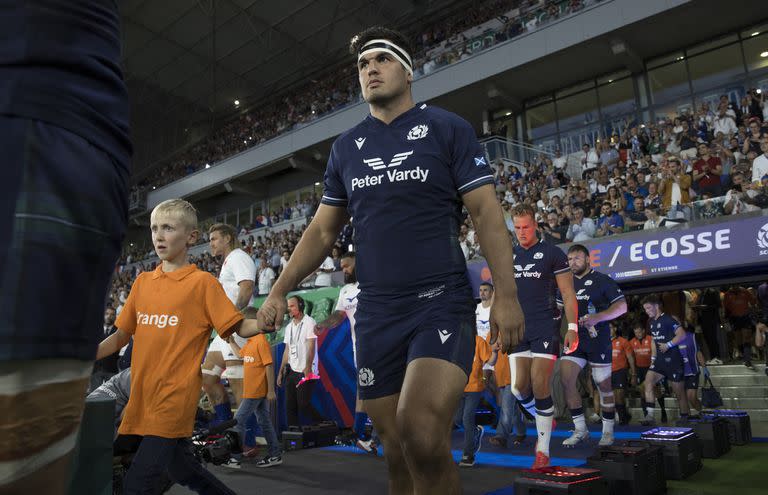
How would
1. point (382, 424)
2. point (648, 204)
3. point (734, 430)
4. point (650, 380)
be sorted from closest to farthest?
point (382, 424) → point (734, 430) → point (650, 380) → point (648, 204)

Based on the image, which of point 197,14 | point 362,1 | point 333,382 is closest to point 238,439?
point 333,382

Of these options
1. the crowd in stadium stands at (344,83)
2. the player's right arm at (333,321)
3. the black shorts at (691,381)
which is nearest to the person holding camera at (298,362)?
the player's right arm at (333,321)

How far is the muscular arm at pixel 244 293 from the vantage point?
15.9 ft

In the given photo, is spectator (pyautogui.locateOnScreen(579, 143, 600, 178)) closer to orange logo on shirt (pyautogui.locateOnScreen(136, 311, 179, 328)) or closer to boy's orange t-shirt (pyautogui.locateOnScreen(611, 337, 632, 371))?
boy's orange t-shirt (pyautogui.locateOnScreen(611, 337, 632, 371))

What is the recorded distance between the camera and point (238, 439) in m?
5.32

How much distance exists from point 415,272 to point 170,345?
150 centimetres

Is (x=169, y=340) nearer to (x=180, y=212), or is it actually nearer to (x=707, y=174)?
(x=180, y=212)

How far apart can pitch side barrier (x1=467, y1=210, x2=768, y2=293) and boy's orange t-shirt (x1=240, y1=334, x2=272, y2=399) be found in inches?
265

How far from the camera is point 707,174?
11312 millimetres

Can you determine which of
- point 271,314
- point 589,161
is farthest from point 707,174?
point 271,314

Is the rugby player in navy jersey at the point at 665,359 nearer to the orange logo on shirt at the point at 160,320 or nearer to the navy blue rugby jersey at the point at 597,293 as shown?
the navy blue rugby jersey at the point at 597,293

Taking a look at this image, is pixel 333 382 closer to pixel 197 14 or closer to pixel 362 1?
pixel 362 1

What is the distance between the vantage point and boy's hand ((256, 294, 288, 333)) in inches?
109

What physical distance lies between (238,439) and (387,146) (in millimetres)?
3688
